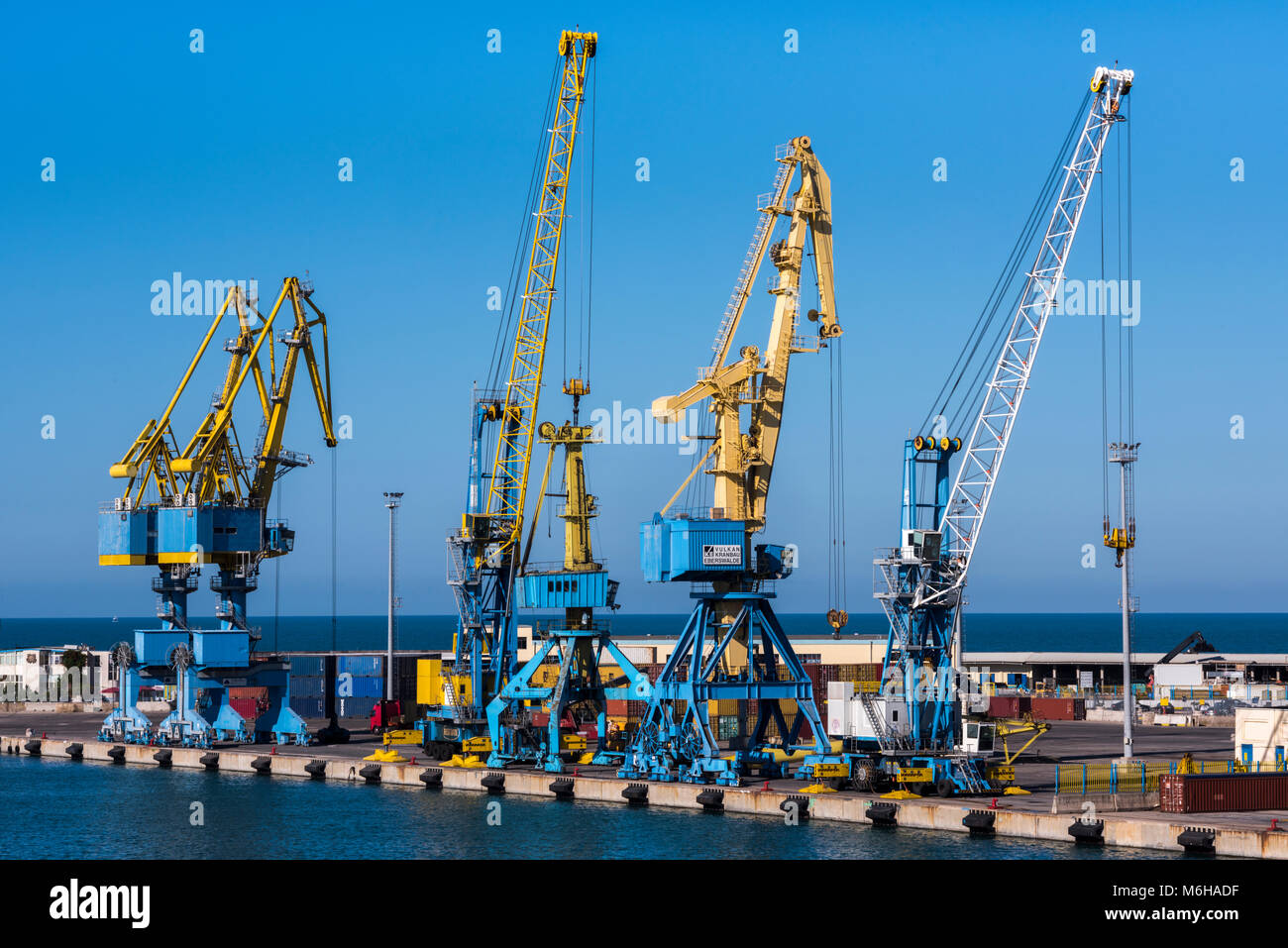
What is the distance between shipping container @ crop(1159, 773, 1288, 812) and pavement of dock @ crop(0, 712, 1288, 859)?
54 centimetres

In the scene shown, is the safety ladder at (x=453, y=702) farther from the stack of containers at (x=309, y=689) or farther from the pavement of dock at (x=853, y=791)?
the stack of containers at (x=309, y=689)

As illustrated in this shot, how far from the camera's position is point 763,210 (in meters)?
80.8

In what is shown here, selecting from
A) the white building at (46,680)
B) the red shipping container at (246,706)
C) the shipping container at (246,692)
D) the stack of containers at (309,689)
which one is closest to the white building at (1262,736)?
the stack of containers at (309,689)

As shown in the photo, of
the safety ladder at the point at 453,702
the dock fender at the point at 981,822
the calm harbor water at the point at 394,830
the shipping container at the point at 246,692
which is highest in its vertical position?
the safety ladder at the point at 453,702

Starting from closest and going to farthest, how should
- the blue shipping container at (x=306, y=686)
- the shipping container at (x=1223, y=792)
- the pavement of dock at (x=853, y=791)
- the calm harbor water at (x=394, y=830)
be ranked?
the pavement of dock at (x=853, y=791)
the shipping container at (x=1223, y=792)
the calm harbor water at (x=394, y=830)
the blue shipping container at (x=306, y=686)

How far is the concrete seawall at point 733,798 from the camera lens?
55.6m

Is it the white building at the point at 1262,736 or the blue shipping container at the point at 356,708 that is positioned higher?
the white building at the point at 1262,736

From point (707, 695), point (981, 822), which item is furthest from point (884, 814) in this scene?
point (707, 695)

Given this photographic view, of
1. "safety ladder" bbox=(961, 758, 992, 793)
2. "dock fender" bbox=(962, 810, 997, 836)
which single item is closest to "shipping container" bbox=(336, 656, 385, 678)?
"safety ladder" bbox=(961, 758, 992, 793)

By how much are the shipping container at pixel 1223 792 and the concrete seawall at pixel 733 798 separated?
851mm
